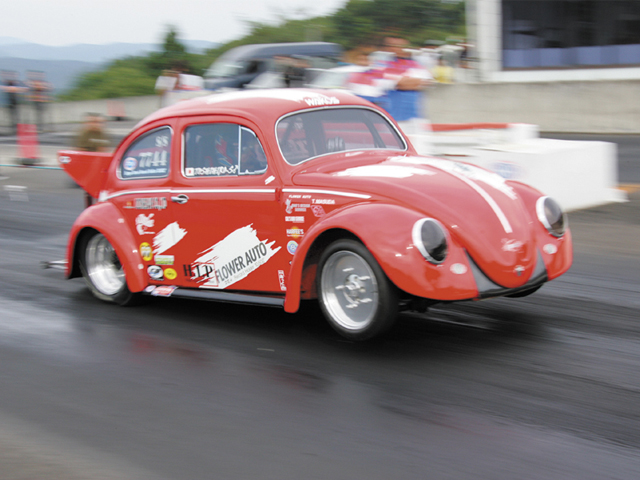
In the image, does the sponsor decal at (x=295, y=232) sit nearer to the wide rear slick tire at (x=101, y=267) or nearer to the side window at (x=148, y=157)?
the side window at (x=148, y=157)

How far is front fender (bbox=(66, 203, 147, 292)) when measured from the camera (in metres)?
5.99

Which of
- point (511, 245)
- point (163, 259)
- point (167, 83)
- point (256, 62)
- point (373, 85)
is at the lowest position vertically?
point (163, 259)

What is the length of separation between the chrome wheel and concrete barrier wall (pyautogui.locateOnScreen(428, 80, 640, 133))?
47.1 ft

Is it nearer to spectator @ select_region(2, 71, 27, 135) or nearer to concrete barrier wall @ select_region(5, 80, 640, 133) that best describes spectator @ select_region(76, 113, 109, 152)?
concrete barrier wall @ select_region(5, 80, 640, 133)

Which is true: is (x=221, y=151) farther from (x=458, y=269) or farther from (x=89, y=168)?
(x=458, y=269)

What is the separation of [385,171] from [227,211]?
116cm

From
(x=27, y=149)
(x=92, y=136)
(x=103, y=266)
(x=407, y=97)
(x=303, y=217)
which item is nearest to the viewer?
(x=303, y=217)

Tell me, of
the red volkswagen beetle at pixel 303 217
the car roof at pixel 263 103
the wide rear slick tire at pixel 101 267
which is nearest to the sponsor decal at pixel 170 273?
the red volkswagen beetle at pixel 303 217

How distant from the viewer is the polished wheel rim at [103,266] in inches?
251

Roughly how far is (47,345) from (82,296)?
58.5 inches

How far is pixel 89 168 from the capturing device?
6.59 metres

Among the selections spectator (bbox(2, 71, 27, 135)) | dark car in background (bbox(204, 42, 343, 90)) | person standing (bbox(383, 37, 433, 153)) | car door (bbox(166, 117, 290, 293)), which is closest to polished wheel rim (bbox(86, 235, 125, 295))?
car door (bbox(166, 117, 290, 293))

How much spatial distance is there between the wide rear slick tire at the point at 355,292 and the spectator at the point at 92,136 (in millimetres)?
7823

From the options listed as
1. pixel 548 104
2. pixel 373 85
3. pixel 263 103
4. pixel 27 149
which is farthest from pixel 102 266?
pixel 548 104
